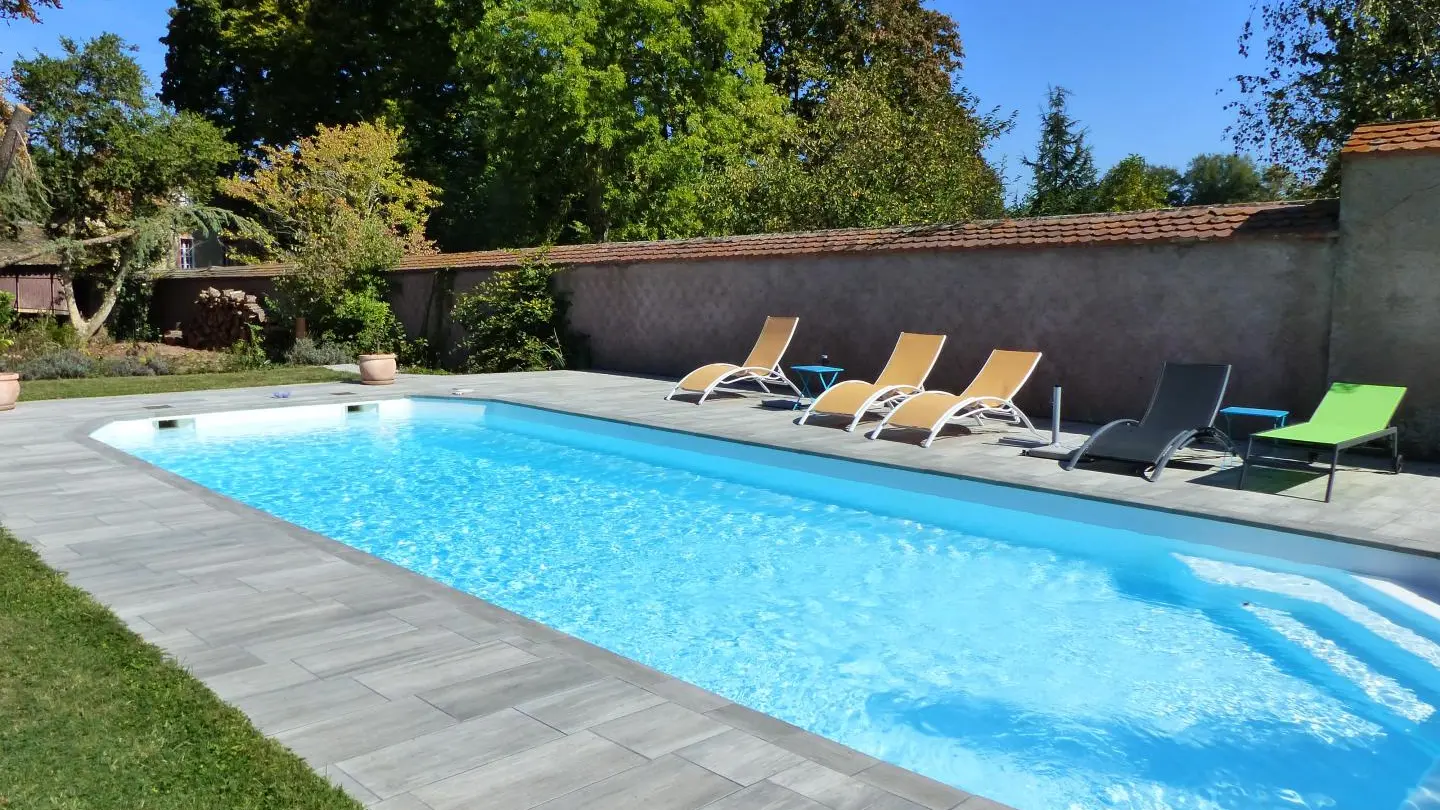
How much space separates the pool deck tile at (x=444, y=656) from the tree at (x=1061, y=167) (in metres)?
12.9

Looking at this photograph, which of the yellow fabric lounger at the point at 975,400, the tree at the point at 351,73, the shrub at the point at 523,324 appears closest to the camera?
the yellow fabric lounger at the point at 975,400

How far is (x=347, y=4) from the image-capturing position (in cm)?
3100

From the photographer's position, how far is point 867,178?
19547mm

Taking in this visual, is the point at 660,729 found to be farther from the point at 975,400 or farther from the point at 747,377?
the point at 747,377

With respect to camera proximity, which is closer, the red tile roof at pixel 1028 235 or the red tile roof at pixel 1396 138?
the red tile roof at pixel 1396 138

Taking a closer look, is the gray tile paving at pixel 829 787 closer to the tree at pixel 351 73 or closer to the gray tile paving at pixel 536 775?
the gray tile paving at pixel 536 775

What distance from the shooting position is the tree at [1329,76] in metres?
16.4

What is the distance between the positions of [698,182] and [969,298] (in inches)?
668

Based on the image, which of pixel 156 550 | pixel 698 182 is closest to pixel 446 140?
pixel 698 182

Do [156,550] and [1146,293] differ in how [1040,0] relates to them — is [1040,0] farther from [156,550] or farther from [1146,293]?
[156,550]

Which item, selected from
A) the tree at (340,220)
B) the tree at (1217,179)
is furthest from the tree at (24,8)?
the tree at (1217,179)

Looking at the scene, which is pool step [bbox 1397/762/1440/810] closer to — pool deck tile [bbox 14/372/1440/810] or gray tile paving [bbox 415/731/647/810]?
pool deck tile [bbox 14/372/1440/810]

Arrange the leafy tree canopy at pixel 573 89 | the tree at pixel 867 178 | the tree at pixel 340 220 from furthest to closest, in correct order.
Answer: the leafy tree canopy at pixel 573 89 < the tree at pixel 340 220 < the tree at pixel 867 178

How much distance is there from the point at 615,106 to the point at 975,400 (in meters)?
19.6
